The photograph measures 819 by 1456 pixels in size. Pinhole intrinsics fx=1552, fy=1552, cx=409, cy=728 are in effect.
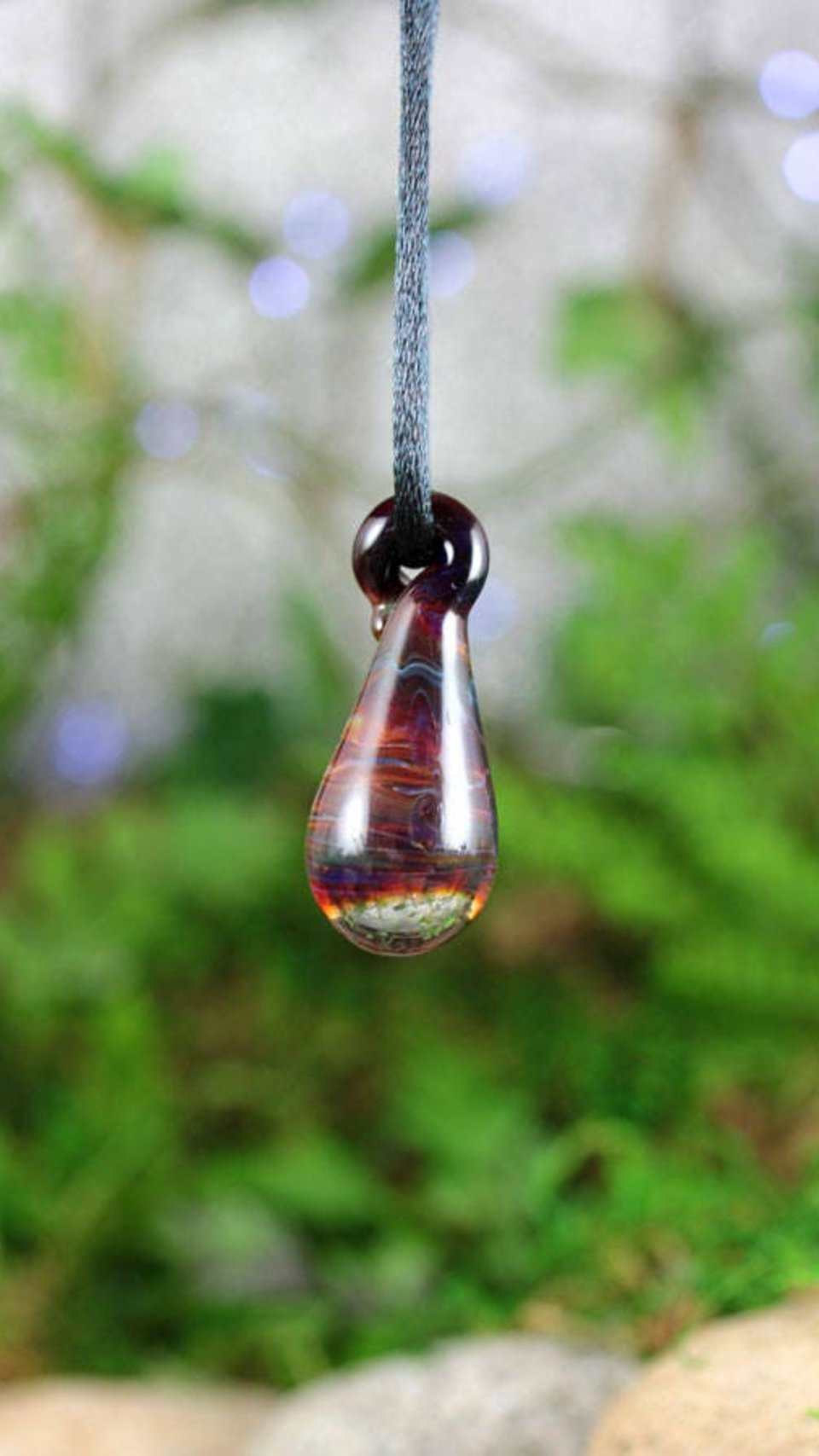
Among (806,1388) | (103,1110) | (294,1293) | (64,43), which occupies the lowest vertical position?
(806,1388)

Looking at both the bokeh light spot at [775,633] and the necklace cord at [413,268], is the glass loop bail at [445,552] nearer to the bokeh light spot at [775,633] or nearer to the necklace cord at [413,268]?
the necklace cord at [413,268]

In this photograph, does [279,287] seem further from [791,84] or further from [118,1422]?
[118,1422]

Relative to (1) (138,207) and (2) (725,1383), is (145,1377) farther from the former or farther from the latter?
(1) (138,207)

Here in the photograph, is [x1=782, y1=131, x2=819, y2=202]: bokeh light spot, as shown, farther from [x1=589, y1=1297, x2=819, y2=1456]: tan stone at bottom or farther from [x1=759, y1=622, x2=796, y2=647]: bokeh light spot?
[x1=589, y1=1297, x2=819, y2=1456]: tan stone at bottom

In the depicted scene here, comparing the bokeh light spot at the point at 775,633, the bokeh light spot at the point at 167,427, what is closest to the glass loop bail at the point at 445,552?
the bokeh light spot at the point at 775,633

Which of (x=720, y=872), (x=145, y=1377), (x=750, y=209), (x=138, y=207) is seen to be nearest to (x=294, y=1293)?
(x=145, y=1377)

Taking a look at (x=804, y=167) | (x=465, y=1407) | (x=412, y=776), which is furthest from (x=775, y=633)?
(x=412, y=776)
